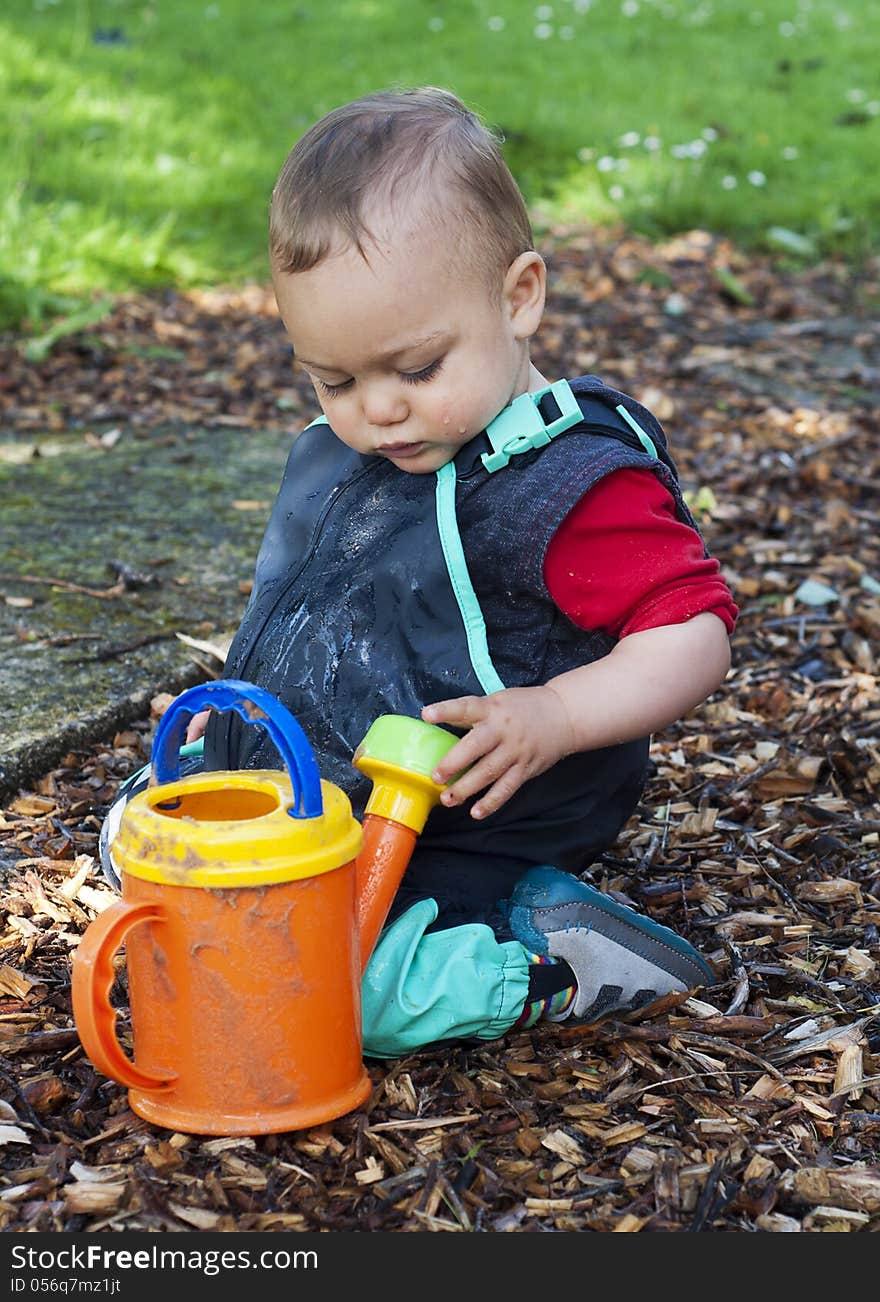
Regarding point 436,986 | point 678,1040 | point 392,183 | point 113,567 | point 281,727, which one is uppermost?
point 392,183

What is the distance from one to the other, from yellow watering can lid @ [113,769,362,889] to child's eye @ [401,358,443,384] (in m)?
0.63

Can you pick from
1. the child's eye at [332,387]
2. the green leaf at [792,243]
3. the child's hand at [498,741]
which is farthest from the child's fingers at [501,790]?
the green leaf at [792,243]

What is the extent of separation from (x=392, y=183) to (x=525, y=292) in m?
0.28

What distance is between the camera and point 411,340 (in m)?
2.06

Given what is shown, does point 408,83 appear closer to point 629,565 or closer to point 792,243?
point 792,243

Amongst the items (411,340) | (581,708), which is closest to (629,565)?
(581,708)

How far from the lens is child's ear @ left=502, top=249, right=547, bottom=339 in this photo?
2164 millimetres

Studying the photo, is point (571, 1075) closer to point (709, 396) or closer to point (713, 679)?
point (713, 679)

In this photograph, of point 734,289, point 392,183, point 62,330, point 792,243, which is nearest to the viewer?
point 392,183

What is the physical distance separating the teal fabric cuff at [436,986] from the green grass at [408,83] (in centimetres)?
422

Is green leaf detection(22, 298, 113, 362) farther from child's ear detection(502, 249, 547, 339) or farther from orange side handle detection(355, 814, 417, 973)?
orange side handle detection(355, 814, 417, 973)

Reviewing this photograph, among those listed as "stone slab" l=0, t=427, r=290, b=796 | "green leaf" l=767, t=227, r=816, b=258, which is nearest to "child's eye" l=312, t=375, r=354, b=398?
"stone slab" l=0, t=427, r=290, b=796

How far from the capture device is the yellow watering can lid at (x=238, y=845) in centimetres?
174

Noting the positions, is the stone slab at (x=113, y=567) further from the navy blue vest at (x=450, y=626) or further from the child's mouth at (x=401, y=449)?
the child's mouth at (x=401, y=449)
